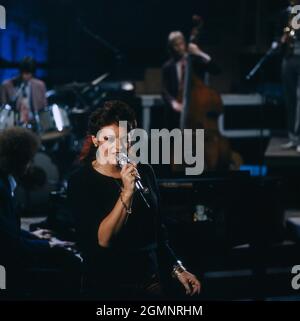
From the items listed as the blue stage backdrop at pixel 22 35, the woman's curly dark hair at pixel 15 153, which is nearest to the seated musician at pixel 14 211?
the woman's curly dark hair at pixel 15 153

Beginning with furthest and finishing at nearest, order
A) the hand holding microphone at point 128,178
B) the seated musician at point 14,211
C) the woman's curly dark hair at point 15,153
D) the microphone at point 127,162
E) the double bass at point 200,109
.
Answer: the double bass at point 200,109
the woman's curly dark hair at point 15,153
the seated musician at point 14,211
the microphone at point 127,162
the hand holding microphone at point 128,178

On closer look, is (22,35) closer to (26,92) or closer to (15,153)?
(26,92)

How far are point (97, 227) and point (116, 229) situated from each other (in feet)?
0.28

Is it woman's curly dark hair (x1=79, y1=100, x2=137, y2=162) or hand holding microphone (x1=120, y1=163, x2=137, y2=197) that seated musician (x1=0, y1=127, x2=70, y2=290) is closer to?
woman's curly dark hair (x1=79, y1=100, x2=137, y2=162)

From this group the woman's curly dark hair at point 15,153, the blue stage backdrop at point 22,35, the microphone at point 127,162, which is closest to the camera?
the microphone at point 127,162

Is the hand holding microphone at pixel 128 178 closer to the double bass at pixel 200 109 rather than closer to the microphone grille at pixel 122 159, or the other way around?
the microphone grille at pixel 122 159

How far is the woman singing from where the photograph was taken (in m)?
3.19

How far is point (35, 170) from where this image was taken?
23.5 ft

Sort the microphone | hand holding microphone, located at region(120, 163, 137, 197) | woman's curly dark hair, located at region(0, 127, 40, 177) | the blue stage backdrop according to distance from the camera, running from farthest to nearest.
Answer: the blue stage backdrop < woman's curly dark hair, located at region(0, 127, 40, 177) < the microphone < hand holding microphone, located at region(120, 163, 137, 197)

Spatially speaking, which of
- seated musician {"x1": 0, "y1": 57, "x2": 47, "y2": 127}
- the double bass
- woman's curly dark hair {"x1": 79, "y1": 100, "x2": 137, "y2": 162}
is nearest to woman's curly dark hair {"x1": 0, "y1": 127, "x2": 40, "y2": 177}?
woman's curly dark hair {"x1": 79, "y1": 100, "x2": 137, "y2": 162}

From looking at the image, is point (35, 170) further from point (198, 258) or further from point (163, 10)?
point (163, 10)

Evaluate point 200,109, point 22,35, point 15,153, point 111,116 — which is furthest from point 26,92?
point 111,116

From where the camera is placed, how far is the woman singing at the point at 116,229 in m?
3.19

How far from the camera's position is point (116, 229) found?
317 cm
